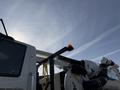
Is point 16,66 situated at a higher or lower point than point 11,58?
lower

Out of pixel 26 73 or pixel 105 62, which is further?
pixel 105 62

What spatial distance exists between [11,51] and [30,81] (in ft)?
1.51

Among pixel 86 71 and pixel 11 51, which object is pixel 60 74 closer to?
pixel 86 71

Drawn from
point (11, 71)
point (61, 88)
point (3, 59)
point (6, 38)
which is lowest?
point (61, 88)

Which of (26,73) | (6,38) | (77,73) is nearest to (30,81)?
(26,73)

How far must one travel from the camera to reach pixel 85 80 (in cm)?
351

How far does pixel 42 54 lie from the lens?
12.3 ft

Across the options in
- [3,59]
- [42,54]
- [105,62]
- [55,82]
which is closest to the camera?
[3,59]

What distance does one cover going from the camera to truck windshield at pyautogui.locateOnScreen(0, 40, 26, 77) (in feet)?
7.62

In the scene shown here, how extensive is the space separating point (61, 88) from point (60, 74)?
0.27 meters

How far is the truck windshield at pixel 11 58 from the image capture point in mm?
2322

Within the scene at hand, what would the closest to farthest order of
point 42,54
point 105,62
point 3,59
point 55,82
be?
point 3,59
point 55,82
point 42,54
point 105,62

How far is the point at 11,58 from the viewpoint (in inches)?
96.6

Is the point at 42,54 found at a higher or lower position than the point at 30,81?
higher
